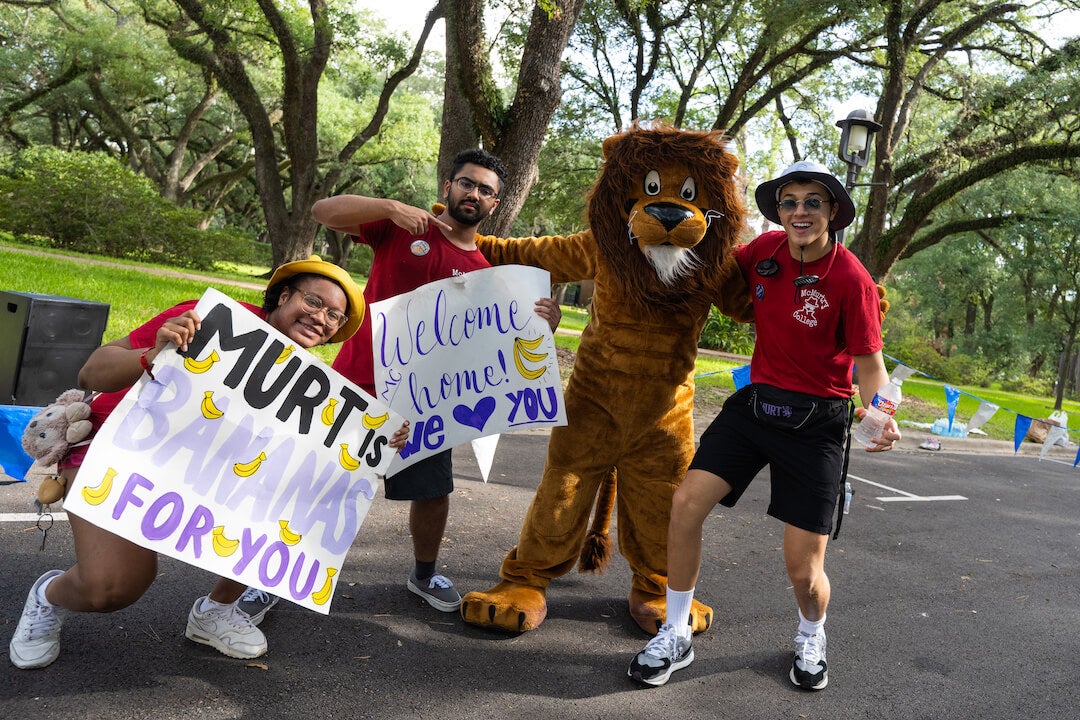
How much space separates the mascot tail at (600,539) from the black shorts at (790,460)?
2.24 ft

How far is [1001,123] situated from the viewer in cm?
1512

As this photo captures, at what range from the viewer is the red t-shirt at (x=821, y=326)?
118 inches

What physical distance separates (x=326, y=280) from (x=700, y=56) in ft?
54.3

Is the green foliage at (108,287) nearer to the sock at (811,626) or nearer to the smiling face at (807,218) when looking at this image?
the smiling face at (807,218)

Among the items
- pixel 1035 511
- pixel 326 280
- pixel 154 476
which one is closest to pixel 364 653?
pixel 154 476

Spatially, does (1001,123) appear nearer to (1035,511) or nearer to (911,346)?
(1035,511)

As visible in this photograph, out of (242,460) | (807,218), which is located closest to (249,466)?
(242,460)

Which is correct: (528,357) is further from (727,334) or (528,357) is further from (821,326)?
(727,334)

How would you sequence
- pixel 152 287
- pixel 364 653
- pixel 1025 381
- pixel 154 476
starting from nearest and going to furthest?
pixel 154 476
pixel 364 653
pixel 152 287
pixel 1025 381

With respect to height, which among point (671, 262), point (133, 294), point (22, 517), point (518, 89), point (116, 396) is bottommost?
point (22, 517)

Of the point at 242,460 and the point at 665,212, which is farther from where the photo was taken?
the point at 665,212

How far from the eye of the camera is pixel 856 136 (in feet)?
34.2

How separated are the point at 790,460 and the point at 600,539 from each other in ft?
3.56

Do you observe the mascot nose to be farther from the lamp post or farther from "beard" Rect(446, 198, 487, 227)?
the lamp post
